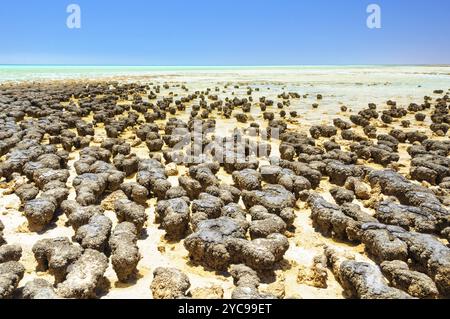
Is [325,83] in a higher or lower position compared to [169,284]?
higher

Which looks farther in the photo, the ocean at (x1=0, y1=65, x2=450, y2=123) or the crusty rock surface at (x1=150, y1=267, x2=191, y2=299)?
the ocean at (x1=0, y1=65, x2=450, y2=123)

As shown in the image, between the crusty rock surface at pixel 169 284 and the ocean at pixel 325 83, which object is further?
the ocean at pixel 325 83

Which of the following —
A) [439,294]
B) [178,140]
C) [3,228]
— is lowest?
[439,294]

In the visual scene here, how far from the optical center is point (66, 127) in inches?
637

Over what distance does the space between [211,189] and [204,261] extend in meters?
2.28

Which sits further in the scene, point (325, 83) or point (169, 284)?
point (325, 83)

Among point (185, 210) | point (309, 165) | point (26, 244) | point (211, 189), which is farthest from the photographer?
point (309, 165)

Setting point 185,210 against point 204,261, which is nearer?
point 204,261

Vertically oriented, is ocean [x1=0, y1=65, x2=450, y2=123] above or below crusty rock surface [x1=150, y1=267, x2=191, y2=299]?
above

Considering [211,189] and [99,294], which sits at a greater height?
[211,189]

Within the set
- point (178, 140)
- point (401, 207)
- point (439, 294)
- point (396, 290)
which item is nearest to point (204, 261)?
point (396, 290)

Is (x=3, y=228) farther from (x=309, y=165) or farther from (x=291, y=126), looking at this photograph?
(x=291, y=126)

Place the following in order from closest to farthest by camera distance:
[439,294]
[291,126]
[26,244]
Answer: [439,294] < [26,244] < [291,126]

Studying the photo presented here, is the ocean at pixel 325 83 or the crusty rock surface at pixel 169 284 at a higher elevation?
the ocean at pixel 325 83
